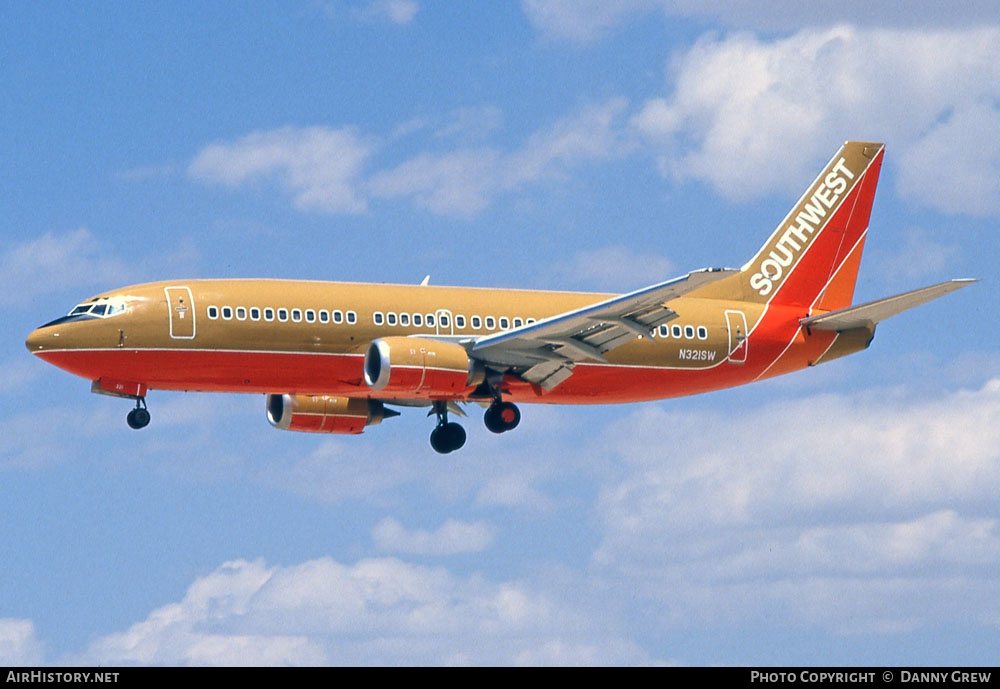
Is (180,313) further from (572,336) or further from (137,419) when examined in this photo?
(572,336)

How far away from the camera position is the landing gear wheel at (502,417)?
59844 millimetres

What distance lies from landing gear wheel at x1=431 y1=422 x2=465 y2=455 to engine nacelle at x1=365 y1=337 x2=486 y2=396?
5764 mm

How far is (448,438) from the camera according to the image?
63.1m

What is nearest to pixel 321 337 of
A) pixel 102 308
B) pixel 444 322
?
pixel 444 322

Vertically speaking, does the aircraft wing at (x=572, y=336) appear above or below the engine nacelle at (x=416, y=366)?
above

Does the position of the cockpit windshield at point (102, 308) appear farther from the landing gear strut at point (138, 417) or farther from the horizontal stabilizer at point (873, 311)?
the horizontal stabilizer at point (873, 311)

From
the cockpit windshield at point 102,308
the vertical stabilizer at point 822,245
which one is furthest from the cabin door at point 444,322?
the vertical stabilizer at point 822,245

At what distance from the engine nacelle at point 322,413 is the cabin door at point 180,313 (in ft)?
28.9

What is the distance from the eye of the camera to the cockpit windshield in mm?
55562
